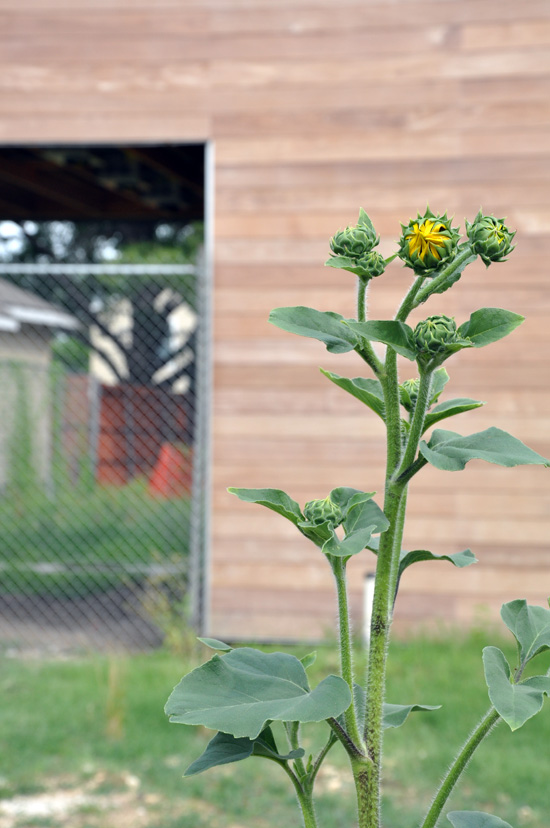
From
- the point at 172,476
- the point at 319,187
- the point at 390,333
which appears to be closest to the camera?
the point at 390,333

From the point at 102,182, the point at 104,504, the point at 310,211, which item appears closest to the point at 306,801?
the point at 310,211

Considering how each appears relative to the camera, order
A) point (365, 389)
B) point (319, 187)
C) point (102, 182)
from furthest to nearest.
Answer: point (102, 182) < point (319, 187) < point (365, 389)

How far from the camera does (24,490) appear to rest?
635cm

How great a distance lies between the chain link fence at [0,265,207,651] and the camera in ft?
17.0

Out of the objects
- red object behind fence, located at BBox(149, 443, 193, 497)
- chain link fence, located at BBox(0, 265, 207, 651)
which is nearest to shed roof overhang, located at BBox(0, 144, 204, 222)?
chain link fence, located at BBox(0, 265, 207, 651)

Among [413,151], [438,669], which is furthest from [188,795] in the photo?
[413,151]

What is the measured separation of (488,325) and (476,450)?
90 millimetres

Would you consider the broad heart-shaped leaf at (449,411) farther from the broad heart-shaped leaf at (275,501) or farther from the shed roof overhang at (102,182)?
the shed roof overhang at (102,182)

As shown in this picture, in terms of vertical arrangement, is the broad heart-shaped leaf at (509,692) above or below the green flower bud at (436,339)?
below

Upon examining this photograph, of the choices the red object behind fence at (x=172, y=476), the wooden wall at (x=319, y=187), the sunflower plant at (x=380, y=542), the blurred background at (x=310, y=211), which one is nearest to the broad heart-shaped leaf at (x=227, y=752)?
the sunflower plant at (x=380, y=542)

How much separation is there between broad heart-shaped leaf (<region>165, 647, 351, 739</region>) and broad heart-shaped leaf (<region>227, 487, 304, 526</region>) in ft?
0.34

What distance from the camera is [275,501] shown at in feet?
2.25

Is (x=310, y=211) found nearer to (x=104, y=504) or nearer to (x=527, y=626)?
(x=104, y=504)

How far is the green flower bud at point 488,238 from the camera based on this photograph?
653 millimetres
